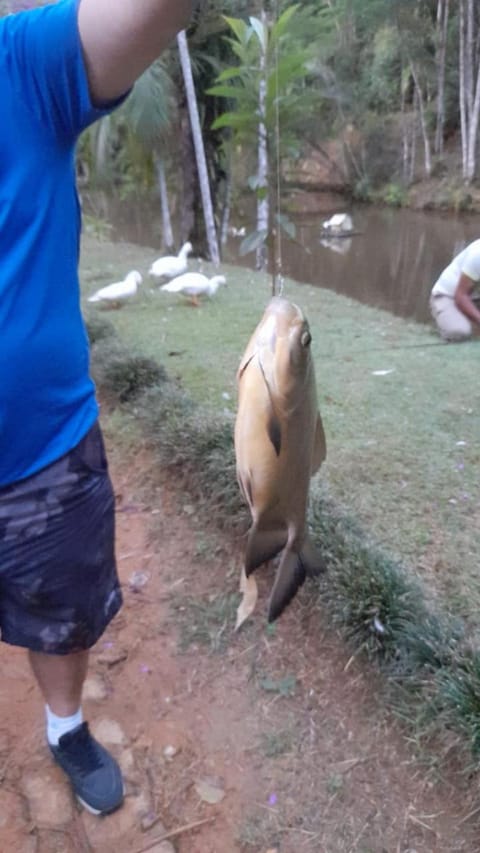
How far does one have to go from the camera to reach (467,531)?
265cm

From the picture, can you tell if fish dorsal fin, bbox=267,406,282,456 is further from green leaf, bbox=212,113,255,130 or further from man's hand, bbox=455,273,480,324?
green leaf, bbox=212,113,255,130

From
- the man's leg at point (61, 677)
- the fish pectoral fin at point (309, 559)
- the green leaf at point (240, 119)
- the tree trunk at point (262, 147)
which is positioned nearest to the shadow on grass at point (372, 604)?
the fish pectoral fin at point (309, 559)

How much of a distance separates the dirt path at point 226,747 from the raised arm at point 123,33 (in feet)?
5.46

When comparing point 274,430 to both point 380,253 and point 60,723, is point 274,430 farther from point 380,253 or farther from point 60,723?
point 380,253

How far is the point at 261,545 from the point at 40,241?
70cm

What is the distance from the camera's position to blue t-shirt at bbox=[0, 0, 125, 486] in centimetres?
118

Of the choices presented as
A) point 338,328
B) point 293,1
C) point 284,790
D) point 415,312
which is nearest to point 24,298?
point 284,790

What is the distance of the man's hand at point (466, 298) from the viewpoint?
3965 millimetres

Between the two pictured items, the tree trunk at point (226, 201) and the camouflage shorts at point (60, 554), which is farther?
the tree trunk at point (226, 201)

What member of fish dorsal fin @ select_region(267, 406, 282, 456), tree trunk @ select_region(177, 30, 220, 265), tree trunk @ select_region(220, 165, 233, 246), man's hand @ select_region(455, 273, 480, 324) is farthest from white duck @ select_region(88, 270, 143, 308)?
fish dorsal fin @ select_region(267, 406, 282, 456)

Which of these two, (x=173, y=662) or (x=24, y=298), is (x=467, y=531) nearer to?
(x=173, y=662)

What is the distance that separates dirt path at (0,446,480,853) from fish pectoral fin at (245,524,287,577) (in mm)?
821

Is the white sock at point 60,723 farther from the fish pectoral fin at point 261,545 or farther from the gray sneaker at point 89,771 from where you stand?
the fish pectoral fin at point 261,545

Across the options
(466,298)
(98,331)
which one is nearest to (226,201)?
(98,331)
